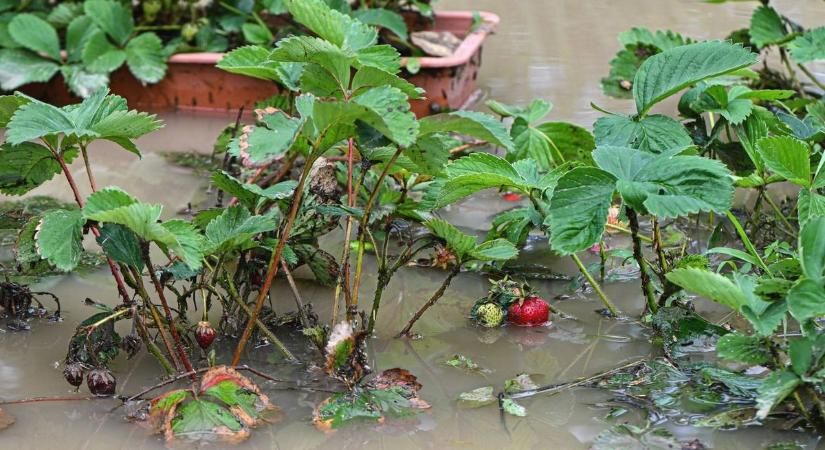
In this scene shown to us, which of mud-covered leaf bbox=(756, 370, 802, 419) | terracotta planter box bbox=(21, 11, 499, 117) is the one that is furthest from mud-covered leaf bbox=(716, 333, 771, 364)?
terracotta planter box bbox=(21, 11, 499, 117)

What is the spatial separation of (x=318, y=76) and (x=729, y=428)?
93 cm

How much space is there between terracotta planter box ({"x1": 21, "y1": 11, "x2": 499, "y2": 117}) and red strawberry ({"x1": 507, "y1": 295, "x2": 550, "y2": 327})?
1345 millimetres

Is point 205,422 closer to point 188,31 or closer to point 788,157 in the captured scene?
point 788,157

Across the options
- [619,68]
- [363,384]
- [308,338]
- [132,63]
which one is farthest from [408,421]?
[132,63]

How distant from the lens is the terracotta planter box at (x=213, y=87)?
3.27 m

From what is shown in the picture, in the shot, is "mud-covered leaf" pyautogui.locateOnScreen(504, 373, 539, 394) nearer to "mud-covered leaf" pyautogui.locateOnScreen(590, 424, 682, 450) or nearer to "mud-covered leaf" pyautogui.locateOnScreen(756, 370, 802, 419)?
"mud-covered leaf" pyautogui.locateOnScreen(590, 424, 682, 450)

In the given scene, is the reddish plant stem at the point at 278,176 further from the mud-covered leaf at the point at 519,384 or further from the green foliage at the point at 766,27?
the green foliage at the point at 766,27

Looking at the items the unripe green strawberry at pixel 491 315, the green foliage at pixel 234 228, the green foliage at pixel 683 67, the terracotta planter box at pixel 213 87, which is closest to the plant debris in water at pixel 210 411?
the green foliage at pixel 234 228

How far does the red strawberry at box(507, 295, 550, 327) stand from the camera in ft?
6.59

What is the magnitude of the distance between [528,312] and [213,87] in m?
1.83

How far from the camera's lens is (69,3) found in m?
3.57

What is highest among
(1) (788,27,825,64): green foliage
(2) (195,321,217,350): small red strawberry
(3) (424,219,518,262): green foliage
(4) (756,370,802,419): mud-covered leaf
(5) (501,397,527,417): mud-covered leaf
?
(1) (788,27,825,64): green foliage

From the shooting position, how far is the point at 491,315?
6.61 ft

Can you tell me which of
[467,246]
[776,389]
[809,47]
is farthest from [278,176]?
[809,47]
